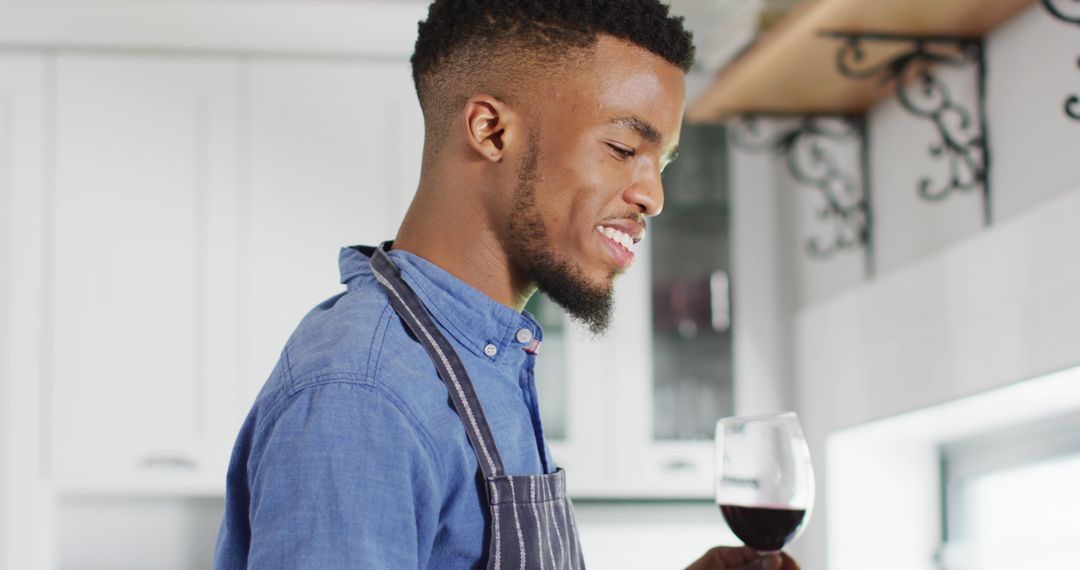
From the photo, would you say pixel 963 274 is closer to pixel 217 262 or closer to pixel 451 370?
pixel 451 370

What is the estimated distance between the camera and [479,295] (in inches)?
35.9

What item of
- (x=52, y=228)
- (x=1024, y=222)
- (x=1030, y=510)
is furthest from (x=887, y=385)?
(x=52, y=228)

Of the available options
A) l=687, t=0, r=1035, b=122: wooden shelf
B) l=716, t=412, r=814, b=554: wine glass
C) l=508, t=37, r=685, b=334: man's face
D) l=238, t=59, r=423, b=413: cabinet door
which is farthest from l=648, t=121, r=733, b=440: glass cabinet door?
l=508, t=37, r=685, b=334: man's face

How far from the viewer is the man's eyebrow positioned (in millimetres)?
918

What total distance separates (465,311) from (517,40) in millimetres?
210

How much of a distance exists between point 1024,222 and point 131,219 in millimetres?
1869

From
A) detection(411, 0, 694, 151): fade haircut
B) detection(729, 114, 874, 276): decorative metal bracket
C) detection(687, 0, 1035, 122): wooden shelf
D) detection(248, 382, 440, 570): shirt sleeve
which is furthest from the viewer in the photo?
detection(729, 114, 874, 276): decorative metal bracket

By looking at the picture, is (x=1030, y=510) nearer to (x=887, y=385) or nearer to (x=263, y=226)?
(x=887, y=385)

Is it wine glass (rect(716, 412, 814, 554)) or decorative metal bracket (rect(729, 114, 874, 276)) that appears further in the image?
decorative metal bracket (rect(729, 114, 874, 276))

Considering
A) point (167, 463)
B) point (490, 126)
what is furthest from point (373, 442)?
point (167, 463)

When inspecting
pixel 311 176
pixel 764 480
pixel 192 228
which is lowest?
pixel 764 480

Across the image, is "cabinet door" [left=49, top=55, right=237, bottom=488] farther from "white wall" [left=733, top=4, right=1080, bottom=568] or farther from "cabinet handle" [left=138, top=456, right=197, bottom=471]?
"white wall" [left=733, top=4, right=1080, bottom=568]

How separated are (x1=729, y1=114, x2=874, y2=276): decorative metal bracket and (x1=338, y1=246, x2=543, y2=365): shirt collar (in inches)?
66.0

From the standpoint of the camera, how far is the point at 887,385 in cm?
226
